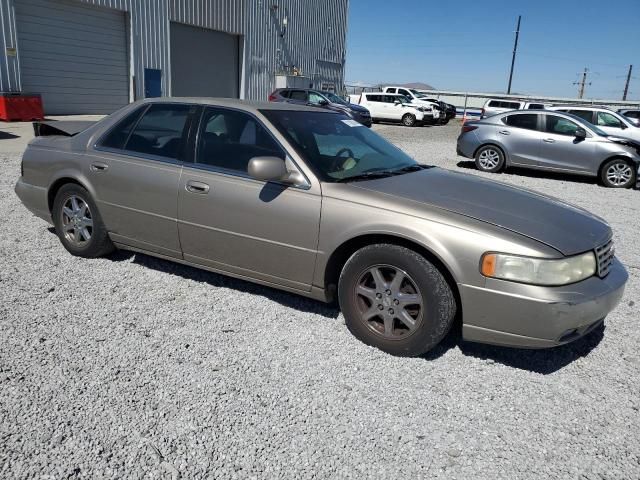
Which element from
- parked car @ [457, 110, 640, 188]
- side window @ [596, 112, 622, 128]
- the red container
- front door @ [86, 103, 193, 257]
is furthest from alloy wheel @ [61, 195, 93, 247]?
side window @ [596, 112, 622, 128]

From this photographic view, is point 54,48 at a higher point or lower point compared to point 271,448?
higher

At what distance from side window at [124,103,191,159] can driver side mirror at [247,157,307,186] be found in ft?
3.04

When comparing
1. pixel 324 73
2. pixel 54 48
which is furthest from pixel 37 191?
pixel 324 73

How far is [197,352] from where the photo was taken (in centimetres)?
321

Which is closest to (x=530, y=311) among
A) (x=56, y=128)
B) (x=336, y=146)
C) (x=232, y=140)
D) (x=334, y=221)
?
(x=334, y=221)

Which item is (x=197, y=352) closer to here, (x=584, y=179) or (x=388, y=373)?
(x=388, y=373)

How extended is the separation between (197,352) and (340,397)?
950 millimetres

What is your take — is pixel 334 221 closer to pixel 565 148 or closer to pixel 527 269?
pixel 527 269

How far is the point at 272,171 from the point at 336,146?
2.58 ft

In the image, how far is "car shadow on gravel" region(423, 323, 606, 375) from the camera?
3.29 m

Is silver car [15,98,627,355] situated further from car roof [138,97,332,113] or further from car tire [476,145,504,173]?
car tire [476,145,504,173]

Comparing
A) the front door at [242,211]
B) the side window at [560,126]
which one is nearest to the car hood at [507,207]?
the front door at [242,211]

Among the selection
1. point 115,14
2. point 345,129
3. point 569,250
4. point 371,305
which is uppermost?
point 115,14

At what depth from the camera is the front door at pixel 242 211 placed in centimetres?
344
